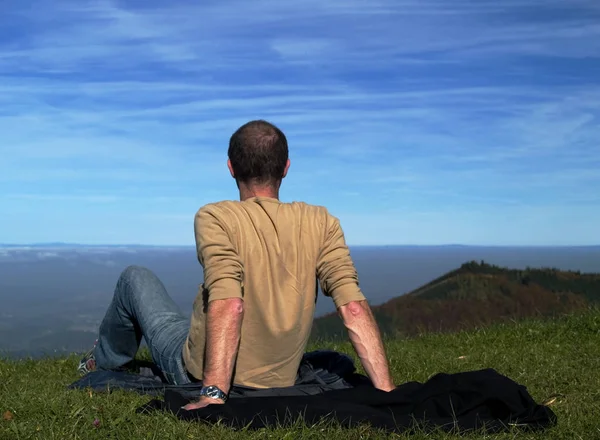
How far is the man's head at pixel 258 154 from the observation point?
5.75m

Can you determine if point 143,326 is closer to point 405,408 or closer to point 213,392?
point 213,392

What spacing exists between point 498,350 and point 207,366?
6.47 metres

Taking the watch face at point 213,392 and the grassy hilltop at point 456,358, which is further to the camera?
the watch face at point 213,392

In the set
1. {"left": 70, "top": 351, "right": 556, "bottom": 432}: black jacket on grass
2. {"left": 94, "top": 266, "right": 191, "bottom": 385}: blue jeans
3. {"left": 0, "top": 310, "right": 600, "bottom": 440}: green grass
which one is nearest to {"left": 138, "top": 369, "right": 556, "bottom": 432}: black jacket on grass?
{"left": 70, "top": 351, "right": 556, "bottom": 432}: black jacket on grass

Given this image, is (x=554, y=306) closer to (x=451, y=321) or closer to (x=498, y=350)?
(x=451, y=321)

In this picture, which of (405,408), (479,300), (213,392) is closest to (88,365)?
(213,392)

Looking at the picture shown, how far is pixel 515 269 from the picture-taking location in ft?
55.2

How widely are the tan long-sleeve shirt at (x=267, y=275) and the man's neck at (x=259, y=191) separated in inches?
3.0

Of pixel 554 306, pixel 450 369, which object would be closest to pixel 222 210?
pixel 450 369

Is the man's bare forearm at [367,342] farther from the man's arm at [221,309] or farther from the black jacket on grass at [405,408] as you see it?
the man's arm at [221,309]

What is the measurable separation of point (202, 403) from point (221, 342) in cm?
47

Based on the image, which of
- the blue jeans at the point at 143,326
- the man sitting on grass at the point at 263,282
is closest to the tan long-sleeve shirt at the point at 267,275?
the man sitting on grass at the point at 263,282

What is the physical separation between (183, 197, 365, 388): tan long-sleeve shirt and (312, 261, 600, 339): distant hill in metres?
6.47

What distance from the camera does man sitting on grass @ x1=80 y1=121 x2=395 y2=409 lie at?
17.8 feet
